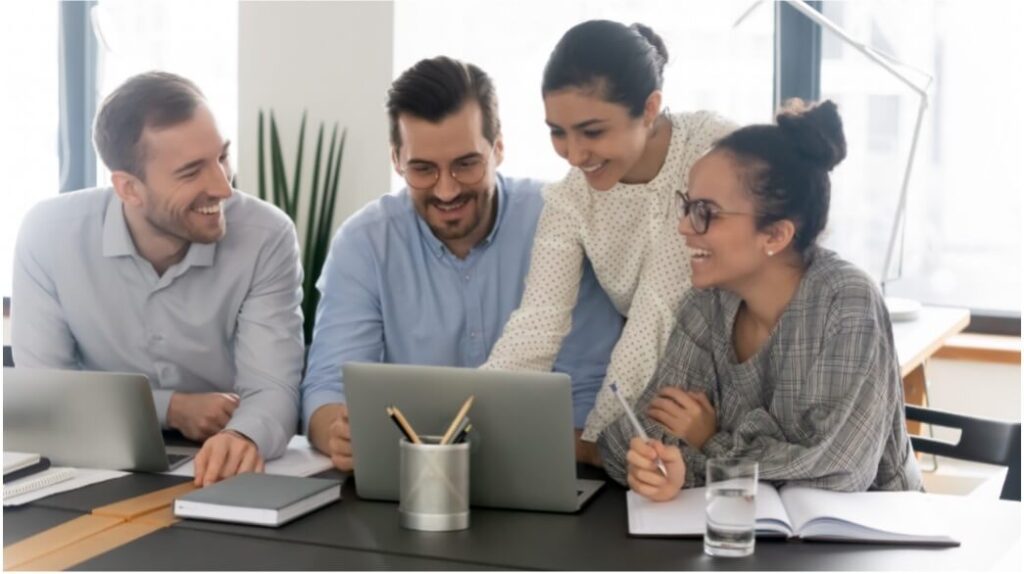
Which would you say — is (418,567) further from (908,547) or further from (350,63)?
(350,63)

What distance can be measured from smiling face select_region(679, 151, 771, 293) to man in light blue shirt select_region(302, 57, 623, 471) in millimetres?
524

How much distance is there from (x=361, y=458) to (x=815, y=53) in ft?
10.4

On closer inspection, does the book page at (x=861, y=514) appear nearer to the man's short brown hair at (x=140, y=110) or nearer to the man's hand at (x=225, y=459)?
the man's hand at (x=225, y=459)

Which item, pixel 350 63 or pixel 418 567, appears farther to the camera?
pixel 350 63

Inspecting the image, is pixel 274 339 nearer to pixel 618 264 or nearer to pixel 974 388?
pixel 618 264

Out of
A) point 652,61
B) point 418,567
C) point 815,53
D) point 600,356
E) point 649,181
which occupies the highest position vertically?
point 815,53

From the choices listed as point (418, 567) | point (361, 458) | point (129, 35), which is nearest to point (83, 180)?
point (129, 35)

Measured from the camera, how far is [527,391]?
1888 millimetres

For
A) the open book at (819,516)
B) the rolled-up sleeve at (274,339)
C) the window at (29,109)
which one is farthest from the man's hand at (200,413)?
the window at (29,109)

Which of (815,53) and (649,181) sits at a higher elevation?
(815,53)

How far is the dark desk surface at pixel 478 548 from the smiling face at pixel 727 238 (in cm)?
46

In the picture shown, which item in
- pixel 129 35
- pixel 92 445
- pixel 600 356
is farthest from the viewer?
pixel 129 35

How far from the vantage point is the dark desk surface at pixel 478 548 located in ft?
5.52

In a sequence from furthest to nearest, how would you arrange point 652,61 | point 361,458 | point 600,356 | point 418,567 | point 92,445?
point 600,356 → point 652,61 → point 92,445 → point 361,458 → point 418,567
